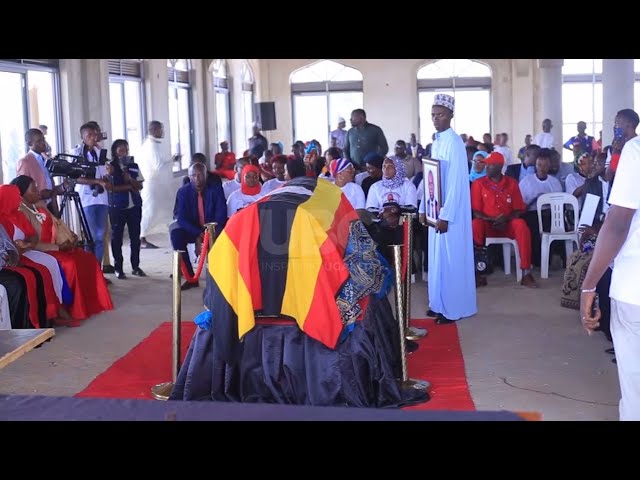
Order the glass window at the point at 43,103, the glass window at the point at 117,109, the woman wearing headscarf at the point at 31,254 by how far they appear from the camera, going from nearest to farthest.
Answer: the woman wearing headscarf at the point at 31,254, the glass window at the point at 43,103, the glass window at the point at 117,109

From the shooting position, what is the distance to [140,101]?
552 inches

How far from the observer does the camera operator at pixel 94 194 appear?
8.57 meters

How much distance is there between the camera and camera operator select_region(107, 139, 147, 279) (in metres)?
8.95

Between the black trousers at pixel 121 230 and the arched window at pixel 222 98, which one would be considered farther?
the arched window at pixel 222 98

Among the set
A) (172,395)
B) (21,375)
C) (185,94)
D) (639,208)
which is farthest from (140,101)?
(639,208)

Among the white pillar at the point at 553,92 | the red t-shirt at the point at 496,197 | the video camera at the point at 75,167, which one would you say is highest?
the white pillar at the point at 553,92

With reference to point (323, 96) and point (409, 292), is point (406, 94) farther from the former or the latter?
point (409, 292)

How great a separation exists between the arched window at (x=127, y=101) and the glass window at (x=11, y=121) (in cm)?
244

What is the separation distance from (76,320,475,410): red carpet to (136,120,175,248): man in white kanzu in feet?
20.5

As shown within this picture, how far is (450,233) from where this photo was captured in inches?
261

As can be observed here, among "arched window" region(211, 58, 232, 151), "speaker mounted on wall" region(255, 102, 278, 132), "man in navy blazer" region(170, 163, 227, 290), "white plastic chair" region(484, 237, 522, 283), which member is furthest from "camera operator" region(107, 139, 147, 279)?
"arched window" region(211, 58, 232, 151)

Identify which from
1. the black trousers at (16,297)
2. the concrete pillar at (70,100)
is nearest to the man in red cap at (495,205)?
the black trousers at (16,297)

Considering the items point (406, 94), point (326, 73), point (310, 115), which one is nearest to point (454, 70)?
point (406, 94)

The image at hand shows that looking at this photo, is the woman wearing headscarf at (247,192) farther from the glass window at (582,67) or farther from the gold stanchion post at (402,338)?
the glass window at (582,67)
